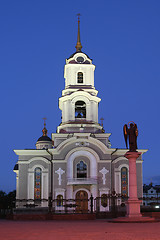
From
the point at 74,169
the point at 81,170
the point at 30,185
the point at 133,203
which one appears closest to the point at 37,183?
the point at 30,185

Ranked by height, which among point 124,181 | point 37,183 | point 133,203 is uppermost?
point 124,181

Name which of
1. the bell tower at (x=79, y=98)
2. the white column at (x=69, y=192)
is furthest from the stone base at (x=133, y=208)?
the bell tower at (x=79, y=98)

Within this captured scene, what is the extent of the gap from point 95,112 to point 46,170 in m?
8.72

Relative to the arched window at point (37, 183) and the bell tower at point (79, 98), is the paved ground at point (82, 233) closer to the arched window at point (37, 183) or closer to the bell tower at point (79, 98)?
the arched window at point (37, 183)

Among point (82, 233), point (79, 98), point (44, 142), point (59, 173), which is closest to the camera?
point (82, 233)

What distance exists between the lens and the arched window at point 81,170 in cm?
3844

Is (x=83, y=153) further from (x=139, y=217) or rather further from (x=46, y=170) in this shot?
(x=139, y=217)

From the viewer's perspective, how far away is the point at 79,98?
4150 cm

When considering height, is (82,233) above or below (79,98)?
below

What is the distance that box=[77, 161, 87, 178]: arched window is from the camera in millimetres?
38438

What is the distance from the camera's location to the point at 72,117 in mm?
41250

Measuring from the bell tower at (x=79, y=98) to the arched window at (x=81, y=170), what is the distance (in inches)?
151

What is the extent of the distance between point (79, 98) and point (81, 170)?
8293 mm

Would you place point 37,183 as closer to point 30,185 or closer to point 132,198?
point 30,185
